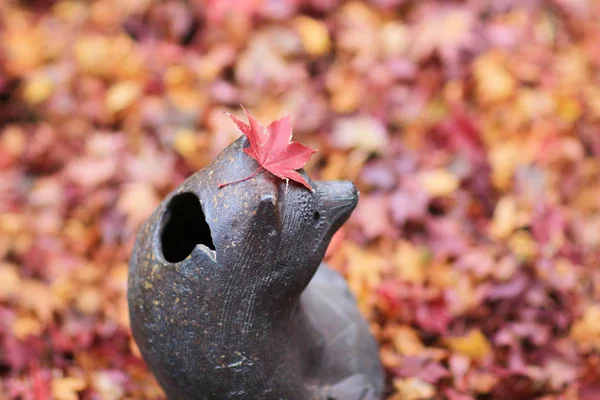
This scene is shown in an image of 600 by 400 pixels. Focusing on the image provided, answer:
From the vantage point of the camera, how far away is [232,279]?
62.5 inches

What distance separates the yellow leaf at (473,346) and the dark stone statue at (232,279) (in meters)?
0.92

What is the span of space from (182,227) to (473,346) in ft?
4.37

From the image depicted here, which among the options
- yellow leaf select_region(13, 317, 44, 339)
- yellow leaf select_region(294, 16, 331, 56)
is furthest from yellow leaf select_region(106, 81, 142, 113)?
yellow leaf select_region(13, 317, 44, 339)

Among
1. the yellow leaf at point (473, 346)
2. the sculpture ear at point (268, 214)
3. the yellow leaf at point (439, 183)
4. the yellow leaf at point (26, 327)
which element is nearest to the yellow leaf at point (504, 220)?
the yellow leaf at point (439, 183)

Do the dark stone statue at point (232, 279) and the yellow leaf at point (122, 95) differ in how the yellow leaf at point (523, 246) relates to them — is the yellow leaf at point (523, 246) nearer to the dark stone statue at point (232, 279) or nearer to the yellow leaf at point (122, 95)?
the dark stone statue at point (232, 279)

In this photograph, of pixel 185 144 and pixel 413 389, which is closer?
pixel 413 389

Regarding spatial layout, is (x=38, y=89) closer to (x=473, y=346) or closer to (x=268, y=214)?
(x=268, y=214)

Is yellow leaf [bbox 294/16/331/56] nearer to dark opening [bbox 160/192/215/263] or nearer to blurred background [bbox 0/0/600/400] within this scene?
blurred background [bbox 0/0/600/400]

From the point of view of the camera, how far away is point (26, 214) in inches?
125

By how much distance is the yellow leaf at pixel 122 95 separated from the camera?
342 cm

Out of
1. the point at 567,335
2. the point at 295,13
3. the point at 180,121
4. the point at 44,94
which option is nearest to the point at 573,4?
the point at 295,13

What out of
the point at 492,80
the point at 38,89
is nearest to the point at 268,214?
the point at 492,80

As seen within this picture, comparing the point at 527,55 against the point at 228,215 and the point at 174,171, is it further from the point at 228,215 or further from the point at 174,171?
the point at 228,215

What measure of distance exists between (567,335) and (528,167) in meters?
0.94
